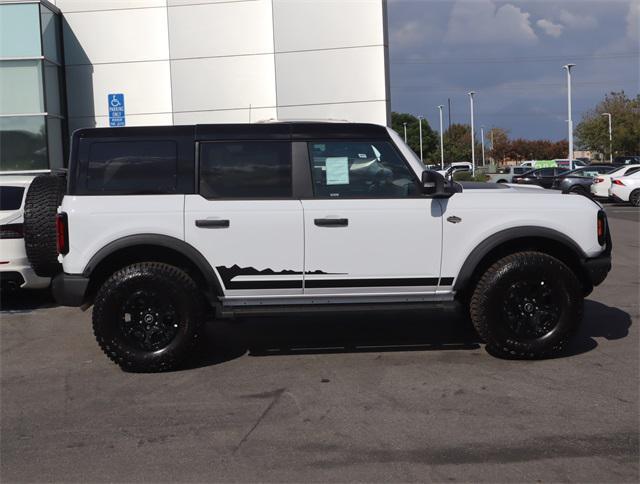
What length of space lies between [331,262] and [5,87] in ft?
49.3

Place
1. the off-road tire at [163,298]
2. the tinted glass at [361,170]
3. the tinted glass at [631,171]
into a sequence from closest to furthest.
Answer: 1. the off-road tire at [163,298]
2. the tinted glass at [361,170]
3. the tinted glass at [631,171]

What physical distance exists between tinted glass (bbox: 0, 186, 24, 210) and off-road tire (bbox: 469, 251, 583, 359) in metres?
5.53

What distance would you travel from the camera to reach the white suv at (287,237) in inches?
236

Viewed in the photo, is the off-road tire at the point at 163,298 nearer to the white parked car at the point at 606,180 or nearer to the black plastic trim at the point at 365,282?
the black plastic trim at the point at 365,282

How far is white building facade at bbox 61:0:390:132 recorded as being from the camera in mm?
18406

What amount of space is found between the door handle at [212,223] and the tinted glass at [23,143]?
13.8m

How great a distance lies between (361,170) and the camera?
6.18 metres

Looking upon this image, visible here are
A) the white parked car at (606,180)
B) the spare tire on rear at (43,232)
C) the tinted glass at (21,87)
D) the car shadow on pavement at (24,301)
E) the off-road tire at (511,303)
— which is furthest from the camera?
the white parked car at (606,180)

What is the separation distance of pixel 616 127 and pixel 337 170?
67.3 m

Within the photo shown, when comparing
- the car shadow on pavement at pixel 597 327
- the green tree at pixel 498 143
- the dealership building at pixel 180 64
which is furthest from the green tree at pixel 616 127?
the car shadow on pavement at pixel 597 327

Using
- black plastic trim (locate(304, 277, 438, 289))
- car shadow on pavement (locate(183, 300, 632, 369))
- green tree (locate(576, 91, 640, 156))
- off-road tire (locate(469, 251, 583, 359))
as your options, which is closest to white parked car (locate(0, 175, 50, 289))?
car shadow on pavement (locate(183, 300, 632, 369))

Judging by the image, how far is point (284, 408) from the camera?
5.18 meters

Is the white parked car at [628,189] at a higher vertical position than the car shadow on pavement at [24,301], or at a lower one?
higher

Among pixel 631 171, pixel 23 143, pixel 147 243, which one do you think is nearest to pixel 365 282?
pixel 147 243
